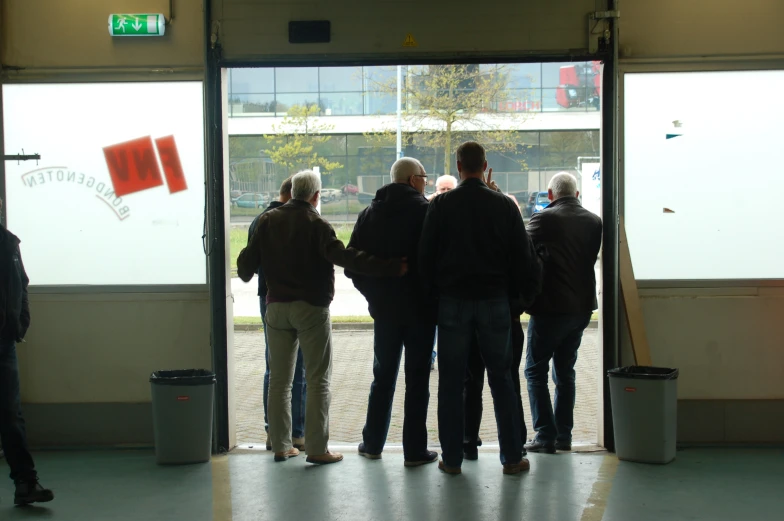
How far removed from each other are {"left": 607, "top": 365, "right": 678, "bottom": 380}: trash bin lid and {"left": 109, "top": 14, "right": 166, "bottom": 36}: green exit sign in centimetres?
349

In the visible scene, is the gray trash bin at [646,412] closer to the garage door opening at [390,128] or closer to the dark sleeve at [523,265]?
the dark sleeve at [523,265]

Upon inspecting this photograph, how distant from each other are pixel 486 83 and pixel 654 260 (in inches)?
437

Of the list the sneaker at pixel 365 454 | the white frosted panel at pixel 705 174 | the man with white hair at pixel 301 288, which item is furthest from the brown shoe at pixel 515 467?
the white frosted panel at pixel 705 174

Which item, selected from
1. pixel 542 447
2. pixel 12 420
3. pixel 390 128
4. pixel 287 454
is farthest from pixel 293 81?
pixel 12 420

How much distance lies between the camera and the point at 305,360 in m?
4.79

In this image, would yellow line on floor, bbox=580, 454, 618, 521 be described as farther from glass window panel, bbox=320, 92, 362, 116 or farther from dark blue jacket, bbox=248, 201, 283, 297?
glass window panel, bbox=320, 92, 362, 116

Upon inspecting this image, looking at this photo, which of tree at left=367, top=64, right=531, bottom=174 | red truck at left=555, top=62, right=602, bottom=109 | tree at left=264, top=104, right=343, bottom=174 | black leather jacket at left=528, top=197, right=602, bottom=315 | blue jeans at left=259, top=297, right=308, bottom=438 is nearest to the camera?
black leather jacket at left=528, top=197, right=602, bottom=315

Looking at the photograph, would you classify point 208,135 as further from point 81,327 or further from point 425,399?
point 425,399

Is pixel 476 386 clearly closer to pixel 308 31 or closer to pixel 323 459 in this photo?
pixel 323 459

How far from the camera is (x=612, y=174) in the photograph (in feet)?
17.0

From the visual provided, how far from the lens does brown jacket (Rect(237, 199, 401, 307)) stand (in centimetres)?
471

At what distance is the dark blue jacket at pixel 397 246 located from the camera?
466 cm

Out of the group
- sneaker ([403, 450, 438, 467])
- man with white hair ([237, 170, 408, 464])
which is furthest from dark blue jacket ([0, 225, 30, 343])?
sneaker ([403, 450, 438, 467])

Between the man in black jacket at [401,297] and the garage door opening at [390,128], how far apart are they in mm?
8980
